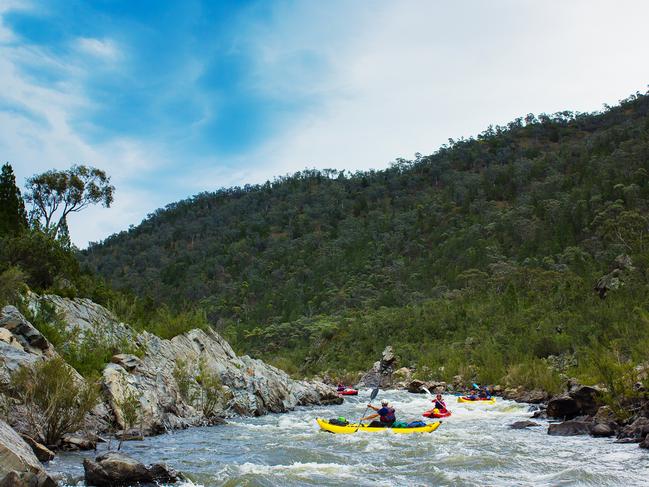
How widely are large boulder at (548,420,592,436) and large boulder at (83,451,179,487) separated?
11669mm

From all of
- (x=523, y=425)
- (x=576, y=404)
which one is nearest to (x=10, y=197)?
(x=523, y=425)

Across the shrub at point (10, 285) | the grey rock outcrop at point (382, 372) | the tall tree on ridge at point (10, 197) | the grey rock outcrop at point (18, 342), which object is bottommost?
the grey rock outcrop at point (382, 372)

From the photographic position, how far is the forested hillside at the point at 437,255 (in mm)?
37469

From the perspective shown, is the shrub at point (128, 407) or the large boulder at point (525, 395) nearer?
the shrub at point (128, 407)

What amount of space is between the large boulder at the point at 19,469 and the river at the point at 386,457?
53.2 inches

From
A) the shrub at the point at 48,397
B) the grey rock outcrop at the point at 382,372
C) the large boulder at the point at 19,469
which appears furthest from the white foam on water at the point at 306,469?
the grey rock outcrop at the point at 382,372

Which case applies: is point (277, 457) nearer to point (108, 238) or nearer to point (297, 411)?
point (297, 411)

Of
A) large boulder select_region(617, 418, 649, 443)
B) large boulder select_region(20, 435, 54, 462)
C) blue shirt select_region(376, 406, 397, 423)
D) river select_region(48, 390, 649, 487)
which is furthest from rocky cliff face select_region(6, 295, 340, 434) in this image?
large boulder select_region(617, 418, 649, 443)

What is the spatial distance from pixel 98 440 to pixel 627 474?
1221 centimetres

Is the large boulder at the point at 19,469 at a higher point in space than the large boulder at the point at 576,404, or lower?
higher

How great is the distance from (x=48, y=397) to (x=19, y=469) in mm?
4496

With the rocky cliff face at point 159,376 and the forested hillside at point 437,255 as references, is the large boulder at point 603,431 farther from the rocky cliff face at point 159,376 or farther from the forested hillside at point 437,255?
the rocky cliff face at point 159,376

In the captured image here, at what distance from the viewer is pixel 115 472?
33.4ft

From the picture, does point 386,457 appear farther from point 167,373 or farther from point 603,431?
point 167,373
